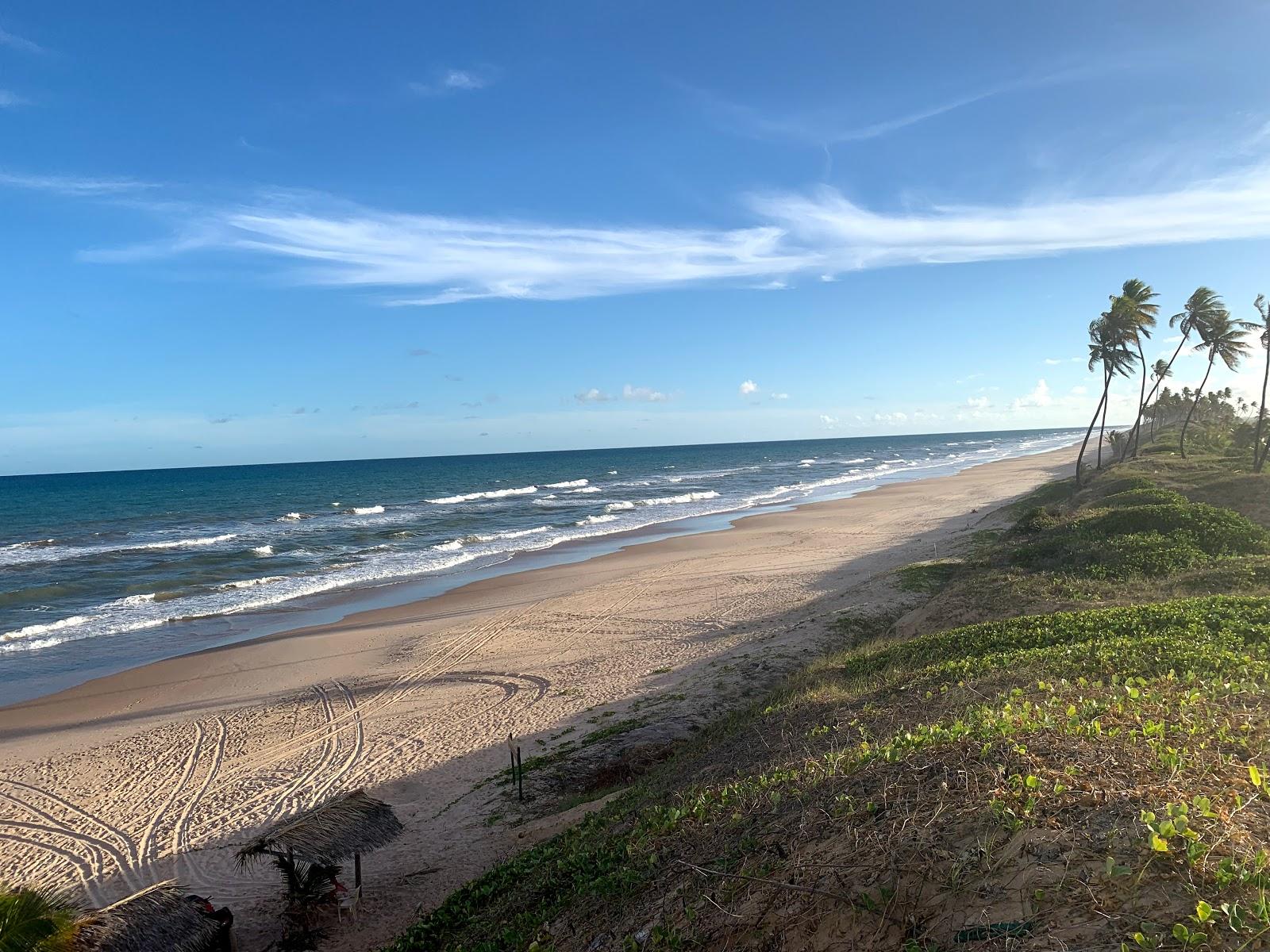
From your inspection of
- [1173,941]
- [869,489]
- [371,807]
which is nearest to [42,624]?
[371,807]

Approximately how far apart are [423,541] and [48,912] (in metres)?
33.8

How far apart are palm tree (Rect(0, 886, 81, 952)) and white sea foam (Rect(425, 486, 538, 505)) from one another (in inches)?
2177


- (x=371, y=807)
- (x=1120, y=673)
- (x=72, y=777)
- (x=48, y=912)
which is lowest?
(x=72, y=777)

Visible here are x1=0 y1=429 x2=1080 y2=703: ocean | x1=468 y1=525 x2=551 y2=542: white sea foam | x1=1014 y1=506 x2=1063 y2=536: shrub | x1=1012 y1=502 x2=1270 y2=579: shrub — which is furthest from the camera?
x1=468 y1=525 x2=551 y2=542: white sea foam

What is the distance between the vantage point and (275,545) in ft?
125

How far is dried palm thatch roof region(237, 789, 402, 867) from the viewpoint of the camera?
7.98 meters

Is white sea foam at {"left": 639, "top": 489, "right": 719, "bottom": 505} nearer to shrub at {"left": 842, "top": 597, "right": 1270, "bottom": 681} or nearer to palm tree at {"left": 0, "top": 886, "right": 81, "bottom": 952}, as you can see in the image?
shrub at {"left": 842, "top": 597, "right": 1270, "bottom": 681}

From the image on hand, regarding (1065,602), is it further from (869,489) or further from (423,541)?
(869,489)

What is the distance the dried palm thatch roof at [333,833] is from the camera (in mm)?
7980

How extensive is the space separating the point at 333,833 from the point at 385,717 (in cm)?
665

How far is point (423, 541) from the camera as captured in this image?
38594mm

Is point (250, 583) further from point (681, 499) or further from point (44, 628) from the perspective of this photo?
point (681, 499)

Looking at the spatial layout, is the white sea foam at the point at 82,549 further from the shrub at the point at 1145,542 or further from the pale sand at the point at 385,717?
the shrub at the point at 1145,542

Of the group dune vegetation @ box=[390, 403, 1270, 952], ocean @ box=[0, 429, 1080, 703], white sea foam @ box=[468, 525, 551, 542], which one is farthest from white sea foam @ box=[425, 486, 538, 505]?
dune vegetation @ box=[390, 403, 1270, 952]
